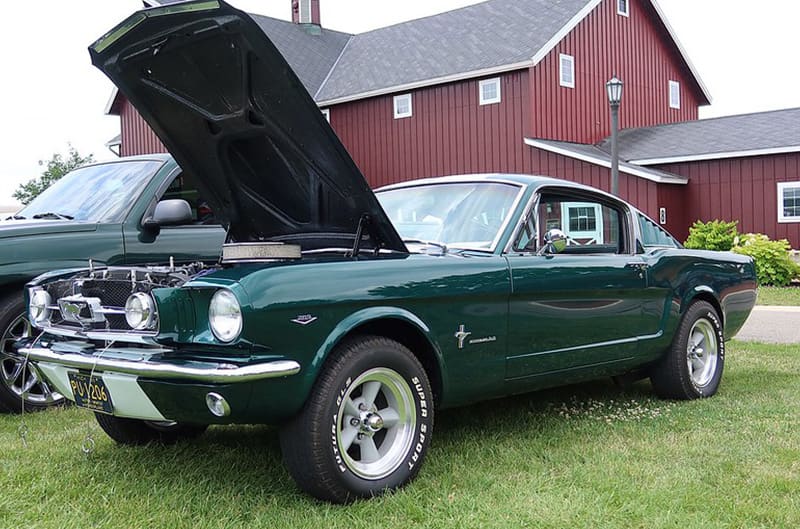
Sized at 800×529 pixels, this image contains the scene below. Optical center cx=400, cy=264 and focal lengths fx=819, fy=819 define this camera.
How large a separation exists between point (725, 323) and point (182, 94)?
14.1 feet

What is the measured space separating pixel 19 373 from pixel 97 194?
1.49m

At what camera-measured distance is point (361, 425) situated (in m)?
3.63

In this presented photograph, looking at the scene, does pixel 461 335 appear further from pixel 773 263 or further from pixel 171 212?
pixel 773 263

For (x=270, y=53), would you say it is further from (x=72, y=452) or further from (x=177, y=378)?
(x=72, y=452)

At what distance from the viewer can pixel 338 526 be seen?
129 inches

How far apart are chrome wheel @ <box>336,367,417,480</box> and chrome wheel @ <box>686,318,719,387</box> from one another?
2.80m

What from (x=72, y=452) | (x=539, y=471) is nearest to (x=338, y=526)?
(x=539, y=471)

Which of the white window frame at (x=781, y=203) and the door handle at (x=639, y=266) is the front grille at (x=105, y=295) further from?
the white window frame at (x=781, y=203)

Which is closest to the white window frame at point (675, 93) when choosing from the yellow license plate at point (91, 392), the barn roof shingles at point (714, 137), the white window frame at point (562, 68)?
the barn roof shingles at point (714, 137)

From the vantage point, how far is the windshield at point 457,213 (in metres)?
4.55

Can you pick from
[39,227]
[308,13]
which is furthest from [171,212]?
[308,13]

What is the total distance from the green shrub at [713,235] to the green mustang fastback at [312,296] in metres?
13.9

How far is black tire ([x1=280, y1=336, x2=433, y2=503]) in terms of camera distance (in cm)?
340

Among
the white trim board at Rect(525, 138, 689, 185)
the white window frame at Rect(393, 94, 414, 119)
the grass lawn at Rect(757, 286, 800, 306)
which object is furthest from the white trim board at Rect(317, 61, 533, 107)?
the grass lawn at Rect(757, 286, 800, 306)
